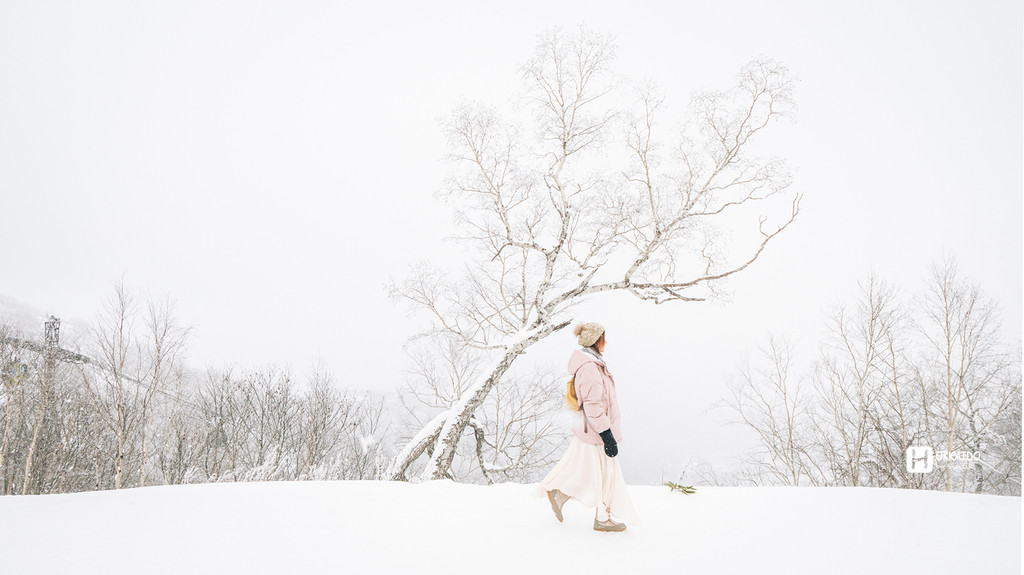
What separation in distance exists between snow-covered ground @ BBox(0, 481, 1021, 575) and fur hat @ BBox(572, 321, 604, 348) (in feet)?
4.34

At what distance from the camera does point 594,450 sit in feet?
11.8

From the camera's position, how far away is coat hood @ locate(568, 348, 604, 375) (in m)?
3.59

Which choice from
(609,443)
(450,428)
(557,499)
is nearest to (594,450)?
(609,443)

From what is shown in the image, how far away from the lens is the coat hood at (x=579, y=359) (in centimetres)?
359

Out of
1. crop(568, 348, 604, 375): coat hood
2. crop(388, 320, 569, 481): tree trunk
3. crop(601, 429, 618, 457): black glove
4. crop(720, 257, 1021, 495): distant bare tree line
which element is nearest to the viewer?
crop(601, 429, 618, 457): black glove

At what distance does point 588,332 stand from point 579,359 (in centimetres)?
26

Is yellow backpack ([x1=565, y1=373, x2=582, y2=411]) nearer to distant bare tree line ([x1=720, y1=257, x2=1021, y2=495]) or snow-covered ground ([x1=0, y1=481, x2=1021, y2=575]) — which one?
snow-covered ground ([x1=0, y1=481, x2=1021, y2=575])

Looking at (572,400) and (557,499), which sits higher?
(572,400)

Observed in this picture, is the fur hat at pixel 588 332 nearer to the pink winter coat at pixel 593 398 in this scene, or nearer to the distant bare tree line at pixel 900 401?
the pink winter coat at pixel 593 398

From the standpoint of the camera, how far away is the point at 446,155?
9.50 metres

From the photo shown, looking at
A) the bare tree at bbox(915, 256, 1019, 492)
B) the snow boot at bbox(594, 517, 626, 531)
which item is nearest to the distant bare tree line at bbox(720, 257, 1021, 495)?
the bare tree at bbox(915, 256, 1019, 492)

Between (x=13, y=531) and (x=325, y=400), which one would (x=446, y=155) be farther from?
(x=325, y=400)

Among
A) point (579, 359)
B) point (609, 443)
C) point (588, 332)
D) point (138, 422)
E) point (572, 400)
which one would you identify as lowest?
point (138, 422)

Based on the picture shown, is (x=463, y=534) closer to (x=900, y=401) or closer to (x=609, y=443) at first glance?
(x=609, y=443)
